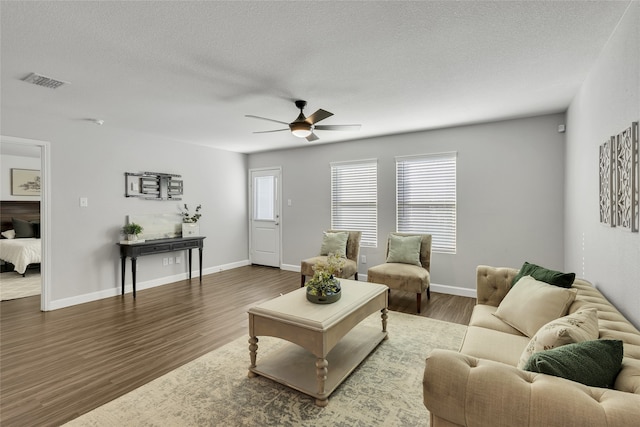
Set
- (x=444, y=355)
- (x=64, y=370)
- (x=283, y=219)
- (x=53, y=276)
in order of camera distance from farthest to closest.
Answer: (x=283, y=219)
(x=53, y=276)
(x=64, y=370)
(x=444, y=355)

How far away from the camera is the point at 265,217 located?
268 inches

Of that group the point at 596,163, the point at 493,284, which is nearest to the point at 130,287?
the point at 493,284

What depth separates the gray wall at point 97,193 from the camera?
4051mm

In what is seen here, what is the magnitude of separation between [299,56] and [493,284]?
2.64 m

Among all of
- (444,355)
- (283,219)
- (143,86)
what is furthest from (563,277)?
(283,219)

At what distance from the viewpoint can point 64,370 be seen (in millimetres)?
2553

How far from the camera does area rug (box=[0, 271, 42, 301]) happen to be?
473cm

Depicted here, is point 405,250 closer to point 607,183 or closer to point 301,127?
point 301,127

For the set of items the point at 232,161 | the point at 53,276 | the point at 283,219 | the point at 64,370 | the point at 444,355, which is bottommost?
the point at 64,370

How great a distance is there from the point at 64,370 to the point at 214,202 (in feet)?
13.1

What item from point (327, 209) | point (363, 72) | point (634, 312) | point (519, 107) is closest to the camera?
point (634, 312)

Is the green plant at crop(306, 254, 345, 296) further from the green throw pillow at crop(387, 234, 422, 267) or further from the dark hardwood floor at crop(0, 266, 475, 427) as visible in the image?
the green throw pillow at crop(387, 234, 422, 267)

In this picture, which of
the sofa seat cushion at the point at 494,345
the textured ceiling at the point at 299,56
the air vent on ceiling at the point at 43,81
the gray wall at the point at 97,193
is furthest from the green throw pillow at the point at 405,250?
the air vent on ceiling at the point at 43,81

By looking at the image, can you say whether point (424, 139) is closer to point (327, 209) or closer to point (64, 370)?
point (327, 209)
